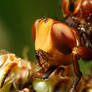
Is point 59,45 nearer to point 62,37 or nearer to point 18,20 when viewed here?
point 62,37

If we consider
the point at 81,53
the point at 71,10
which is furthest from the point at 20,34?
the point at 81,53

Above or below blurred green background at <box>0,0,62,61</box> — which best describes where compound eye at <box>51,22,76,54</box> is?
above

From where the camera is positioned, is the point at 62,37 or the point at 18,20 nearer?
the point at 62,37

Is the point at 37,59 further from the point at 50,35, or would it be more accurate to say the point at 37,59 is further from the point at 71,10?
the point at 71,10

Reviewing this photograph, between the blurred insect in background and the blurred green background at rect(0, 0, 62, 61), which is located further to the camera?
the blurred green background at rect(0, 0, 62, 61)

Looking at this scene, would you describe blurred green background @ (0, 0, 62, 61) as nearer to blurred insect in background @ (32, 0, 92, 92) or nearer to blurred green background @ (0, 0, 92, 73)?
blurred green background @ (0, 0, 92, 73)

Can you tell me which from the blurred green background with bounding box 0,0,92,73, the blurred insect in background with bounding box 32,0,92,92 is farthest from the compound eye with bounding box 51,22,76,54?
the blurred green background with bounding box 0,0,92,73

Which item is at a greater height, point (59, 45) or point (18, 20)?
point (59, 45)

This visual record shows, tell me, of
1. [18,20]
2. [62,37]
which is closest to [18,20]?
[18,20]
